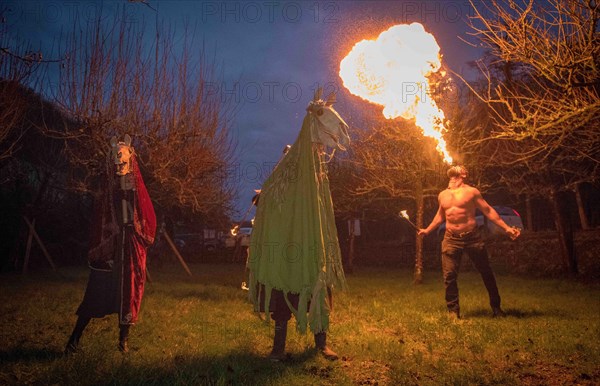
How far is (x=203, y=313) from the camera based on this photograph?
7.73m

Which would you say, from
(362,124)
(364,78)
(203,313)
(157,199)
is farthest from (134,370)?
(157,199)

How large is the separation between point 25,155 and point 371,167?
50.3 feet

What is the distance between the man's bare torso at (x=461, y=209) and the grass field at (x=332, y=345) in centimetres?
153

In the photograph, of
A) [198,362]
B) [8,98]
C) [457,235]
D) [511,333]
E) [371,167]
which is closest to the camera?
[198,362]

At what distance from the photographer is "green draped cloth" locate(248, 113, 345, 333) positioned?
4.61 m

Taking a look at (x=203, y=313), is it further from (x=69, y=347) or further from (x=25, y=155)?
(x=25, y=155)

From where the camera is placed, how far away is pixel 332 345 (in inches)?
216

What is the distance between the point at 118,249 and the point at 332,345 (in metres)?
2.82

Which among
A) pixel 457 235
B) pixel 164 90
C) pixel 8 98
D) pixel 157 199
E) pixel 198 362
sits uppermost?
pixel 164 90

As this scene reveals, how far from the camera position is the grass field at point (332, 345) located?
4.17m

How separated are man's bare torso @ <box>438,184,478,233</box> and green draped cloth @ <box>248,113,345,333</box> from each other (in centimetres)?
344

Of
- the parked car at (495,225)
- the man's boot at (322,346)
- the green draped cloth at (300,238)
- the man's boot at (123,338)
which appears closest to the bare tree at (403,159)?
the parked car at (495,225)

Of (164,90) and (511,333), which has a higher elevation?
(164,90)

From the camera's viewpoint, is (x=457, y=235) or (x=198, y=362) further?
(x=457, y=235)
